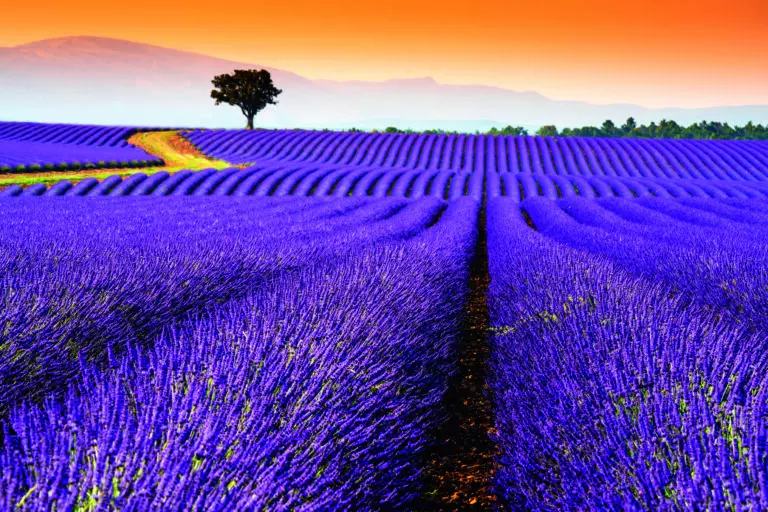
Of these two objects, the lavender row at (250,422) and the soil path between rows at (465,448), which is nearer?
the lavender row at (250,422)

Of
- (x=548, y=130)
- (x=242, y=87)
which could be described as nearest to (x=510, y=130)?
(x=548, y=130)

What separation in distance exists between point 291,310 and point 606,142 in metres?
28.3

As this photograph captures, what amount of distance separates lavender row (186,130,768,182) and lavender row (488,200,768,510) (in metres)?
19.7

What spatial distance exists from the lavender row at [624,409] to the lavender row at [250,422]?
1.47 ft

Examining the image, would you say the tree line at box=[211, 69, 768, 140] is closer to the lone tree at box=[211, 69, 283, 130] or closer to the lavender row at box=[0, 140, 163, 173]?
the lone tree at box=[211, 69, 283, 130]

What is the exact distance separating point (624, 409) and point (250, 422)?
133 cm


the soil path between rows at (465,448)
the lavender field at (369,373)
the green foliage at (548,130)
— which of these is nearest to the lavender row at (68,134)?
the lavender field at (369,373)

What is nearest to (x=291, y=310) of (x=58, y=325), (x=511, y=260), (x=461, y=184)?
(x=58, y=325)

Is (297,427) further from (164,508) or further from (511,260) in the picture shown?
(511,260)

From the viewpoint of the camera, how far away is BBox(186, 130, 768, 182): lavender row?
76.5ft

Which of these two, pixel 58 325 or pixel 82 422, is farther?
pixel 58 325

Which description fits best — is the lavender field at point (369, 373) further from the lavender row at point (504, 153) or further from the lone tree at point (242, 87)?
the lone tree at point (242, 87)

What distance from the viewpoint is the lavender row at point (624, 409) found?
1.68 metres

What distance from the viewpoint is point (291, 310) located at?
3.00m
